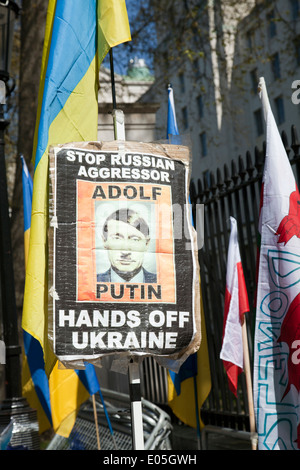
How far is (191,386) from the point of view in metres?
6.02

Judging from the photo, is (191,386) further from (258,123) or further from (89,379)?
(258,123)

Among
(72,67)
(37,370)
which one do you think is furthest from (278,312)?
(37,370)

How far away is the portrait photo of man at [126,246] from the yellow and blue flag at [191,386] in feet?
7.87

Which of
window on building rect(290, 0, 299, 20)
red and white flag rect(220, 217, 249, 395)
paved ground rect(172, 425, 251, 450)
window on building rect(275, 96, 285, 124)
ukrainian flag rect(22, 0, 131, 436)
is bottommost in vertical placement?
paved ground rect(172, 425, 251, 450)

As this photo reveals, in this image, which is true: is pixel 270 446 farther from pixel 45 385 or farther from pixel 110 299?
pixel 45 385

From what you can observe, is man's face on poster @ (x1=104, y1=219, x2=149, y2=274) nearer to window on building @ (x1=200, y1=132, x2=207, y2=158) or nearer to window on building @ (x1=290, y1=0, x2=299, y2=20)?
window on building @ (x1=290, y1=0, x2=299, y2=20)

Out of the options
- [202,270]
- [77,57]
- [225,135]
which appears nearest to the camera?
[77,57]

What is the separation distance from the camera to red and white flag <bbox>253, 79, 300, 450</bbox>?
4234mm

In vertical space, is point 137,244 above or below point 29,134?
below

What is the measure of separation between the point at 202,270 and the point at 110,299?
11.4 feet

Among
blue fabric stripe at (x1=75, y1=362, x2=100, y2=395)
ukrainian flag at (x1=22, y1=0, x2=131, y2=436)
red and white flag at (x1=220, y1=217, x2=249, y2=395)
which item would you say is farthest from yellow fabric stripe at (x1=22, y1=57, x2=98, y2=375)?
red and white flag at (x1=220, y1=217, x2=249, y2=395)

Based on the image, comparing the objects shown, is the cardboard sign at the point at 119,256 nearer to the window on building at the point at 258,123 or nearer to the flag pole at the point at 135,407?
the flag pole at the point at 135,407
